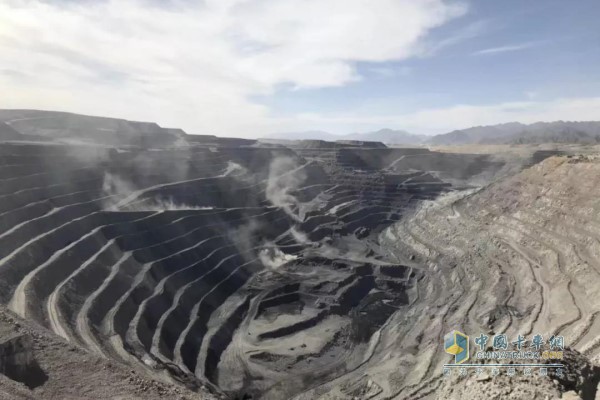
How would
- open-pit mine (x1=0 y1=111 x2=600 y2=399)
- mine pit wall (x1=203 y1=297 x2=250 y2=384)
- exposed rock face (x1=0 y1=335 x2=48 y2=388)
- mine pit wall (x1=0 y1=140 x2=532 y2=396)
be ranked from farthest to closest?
1. mine pit wall (x1=203 y1=297 x2=250 y2=384)
2. mine pit wall (x1=0 y1=140 x2=532 y2=396)
3. open-pit mine (x1=0 y1=111 x2=600 y2=399)
4. exposed rock face (x1=0 y1=335 x2=48 y2=388)

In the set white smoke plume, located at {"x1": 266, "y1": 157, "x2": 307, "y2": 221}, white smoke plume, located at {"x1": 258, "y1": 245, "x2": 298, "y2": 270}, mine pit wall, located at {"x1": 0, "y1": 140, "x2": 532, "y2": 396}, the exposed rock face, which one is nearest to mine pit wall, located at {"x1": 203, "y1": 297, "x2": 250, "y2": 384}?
mine pit wall, located at {"x1": 0, "y1": 140, "x2": 532, "y2": 396}

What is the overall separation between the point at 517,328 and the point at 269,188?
36.9 metres

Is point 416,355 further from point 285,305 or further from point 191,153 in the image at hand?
point 191,153

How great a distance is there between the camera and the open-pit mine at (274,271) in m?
21.2

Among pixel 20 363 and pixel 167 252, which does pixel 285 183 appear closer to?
pixel 167 252

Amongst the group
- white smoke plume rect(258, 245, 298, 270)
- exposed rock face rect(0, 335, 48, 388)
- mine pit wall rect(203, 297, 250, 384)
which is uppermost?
exposed rock face rect(0, 335, 48, 388)

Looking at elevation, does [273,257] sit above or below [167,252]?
below

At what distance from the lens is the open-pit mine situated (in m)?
21.2

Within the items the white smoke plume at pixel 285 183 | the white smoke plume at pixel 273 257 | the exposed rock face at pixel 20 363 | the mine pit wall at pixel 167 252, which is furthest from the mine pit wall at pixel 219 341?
the white smoke plume at pixel 285 183

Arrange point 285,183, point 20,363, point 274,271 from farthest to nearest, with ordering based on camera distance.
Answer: point 285,183
point 274,271
point 20,363

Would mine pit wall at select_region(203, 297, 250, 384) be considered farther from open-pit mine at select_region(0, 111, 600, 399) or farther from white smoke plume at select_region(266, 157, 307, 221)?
white smoke plume at select_region(266, 157, 307, 221)

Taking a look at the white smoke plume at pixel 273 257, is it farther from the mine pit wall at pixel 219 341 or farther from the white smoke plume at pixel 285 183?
the white smoke plume at pixel 285 183

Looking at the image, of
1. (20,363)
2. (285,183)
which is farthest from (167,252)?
(285,183)

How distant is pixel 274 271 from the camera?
3703 centimetres
